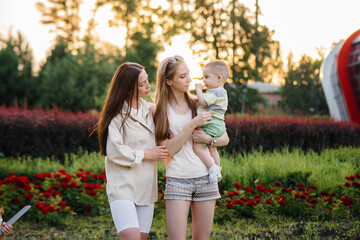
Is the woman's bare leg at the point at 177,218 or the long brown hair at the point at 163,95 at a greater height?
the long brown hair at the point at 163,95

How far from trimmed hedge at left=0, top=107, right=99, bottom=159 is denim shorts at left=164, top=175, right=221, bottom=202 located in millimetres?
6079

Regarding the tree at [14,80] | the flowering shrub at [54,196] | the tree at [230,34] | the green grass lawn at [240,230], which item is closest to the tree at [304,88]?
the tree at [230,34]

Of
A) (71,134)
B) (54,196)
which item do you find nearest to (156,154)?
(54,196)

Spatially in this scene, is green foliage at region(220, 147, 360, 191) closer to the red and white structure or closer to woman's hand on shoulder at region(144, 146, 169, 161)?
woman's hand on shoulder at region(144, 146, 169, 161)

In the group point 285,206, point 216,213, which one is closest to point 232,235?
point 216,213

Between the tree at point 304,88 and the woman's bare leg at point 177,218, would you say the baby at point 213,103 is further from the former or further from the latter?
the tree at point 304,88

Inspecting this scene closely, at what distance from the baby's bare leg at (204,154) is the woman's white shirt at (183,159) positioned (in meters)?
0.02

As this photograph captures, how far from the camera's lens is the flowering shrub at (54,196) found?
211 inches

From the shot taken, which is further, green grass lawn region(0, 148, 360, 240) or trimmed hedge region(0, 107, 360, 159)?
trimmed hedge region(0, 107, 360, 159)

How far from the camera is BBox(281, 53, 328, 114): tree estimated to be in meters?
25.1

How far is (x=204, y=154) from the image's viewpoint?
2.91m

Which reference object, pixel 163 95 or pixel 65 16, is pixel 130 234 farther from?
pixel 65 16

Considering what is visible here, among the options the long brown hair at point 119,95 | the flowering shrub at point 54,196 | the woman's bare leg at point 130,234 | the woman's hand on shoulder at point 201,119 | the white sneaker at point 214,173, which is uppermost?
the long brown hair at point 119,95

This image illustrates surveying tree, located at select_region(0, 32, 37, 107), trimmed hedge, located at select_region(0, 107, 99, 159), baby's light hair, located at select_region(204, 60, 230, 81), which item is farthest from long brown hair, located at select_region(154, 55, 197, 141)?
tree, located at select_region(0, 32, 37, 107)
